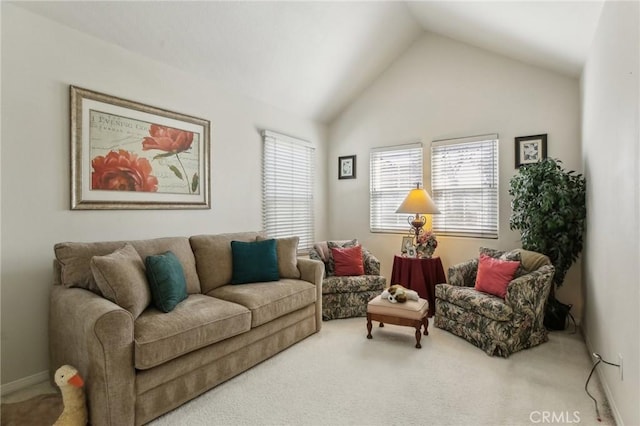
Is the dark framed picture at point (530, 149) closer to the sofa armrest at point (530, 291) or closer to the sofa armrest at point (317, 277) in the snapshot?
the sofa armrest at point (530, 291)

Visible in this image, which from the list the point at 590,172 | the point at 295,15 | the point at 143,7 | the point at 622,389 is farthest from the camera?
the point at 295,15

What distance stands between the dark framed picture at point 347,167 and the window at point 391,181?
0.30 meters

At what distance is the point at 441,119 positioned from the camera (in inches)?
178

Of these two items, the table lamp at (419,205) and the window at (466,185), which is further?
the window at (466,185)

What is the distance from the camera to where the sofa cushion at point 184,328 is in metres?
1.97

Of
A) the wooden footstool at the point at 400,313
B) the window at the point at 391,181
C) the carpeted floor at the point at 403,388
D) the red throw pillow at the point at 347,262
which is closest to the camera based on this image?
the carpeted floor at the point at 403,388

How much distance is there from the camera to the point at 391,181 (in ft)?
16.2

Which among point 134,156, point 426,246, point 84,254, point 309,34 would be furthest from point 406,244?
point 84,254

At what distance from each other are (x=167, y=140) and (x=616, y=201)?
3.58 m

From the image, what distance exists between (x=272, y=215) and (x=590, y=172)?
342 cm

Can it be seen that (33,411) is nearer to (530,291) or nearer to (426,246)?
(530,291)

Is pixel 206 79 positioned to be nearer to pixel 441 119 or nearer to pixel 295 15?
pixel 295 15

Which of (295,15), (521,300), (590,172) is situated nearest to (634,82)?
(590,172)

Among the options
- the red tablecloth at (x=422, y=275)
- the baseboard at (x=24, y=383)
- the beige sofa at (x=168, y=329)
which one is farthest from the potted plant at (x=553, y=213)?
the baseboard at (x=24, y=383)
